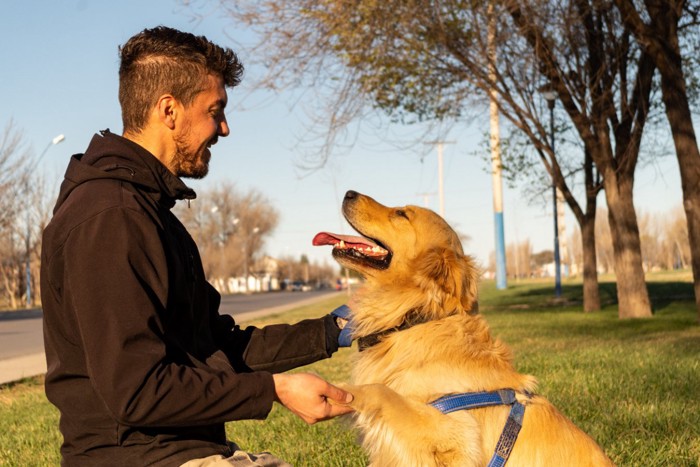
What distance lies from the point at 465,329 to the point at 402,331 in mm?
318

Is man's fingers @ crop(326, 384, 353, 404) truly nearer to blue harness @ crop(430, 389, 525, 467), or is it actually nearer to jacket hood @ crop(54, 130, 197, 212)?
blue harness @ crop(430, 389, 525, 467)

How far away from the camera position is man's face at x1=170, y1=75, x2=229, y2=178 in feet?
9.41

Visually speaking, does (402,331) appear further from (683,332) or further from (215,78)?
(683,332)

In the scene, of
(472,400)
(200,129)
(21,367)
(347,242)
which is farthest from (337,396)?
(21,367)

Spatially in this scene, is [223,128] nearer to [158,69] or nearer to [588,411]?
[158,69]

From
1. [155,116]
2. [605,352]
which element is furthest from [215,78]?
[605,352]

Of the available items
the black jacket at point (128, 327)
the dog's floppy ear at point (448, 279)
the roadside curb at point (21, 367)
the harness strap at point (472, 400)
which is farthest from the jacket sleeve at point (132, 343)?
the roadside curb at point (21, 367)

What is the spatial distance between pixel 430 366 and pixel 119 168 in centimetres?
169

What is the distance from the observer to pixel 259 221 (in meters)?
107

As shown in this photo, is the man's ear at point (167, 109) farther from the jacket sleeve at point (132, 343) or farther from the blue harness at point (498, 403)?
the blue harness at point (498, 403)

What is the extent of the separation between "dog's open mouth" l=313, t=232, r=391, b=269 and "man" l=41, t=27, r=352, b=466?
1213 mm

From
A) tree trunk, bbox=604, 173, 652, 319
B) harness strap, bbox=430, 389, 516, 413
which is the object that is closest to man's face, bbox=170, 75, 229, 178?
harness strap, bbox=430, 389, 516, 413

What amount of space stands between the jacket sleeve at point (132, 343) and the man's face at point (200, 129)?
0.52 m

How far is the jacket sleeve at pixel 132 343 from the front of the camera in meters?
2.28
